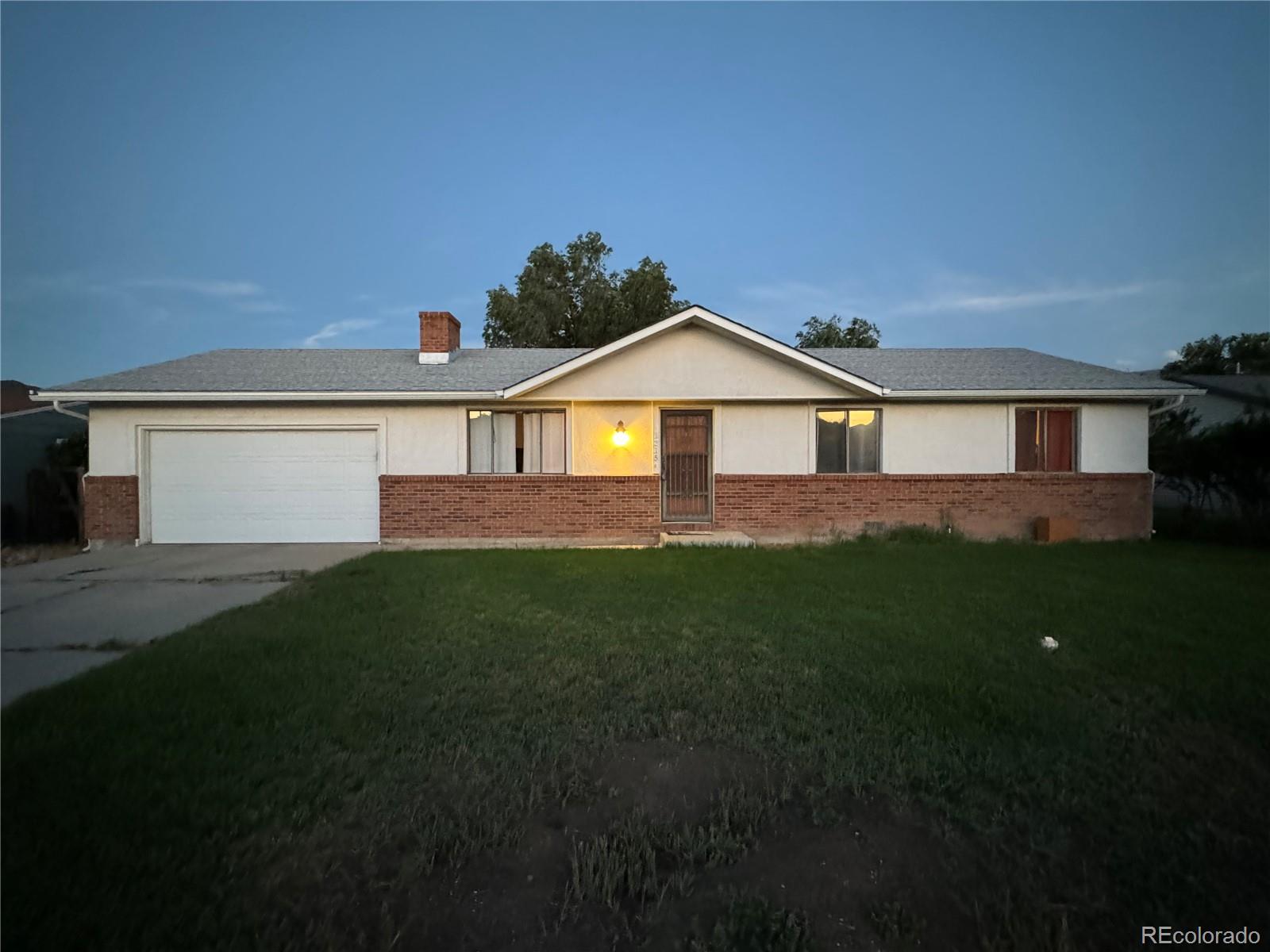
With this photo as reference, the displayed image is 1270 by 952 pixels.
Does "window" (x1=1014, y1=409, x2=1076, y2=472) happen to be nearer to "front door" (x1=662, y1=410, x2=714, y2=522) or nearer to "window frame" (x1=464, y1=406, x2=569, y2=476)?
"front door" (x1=662, y1=410, x2=714, y2=522)

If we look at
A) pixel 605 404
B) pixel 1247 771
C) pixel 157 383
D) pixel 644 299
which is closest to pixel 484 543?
pixel 605 404

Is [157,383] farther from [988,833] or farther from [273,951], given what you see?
[988,833]

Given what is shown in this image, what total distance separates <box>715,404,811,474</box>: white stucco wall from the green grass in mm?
5763

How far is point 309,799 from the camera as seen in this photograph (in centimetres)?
282

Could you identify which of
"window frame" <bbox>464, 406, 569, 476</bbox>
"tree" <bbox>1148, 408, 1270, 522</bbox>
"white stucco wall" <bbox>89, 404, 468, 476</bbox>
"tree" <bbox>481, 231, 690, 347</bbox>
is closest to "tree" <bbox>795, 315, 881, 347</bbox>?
"tree" <bbox>481, 231, 690, 347</bbox>

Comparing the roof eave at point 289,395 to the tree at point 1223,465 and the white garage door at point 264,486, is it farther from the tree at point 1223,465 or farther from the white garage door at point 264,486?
the tree at point 1223,465

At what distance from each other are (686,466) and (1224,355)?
139ft

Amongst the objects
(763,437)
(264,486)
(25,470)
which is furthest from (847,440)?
(25,470)

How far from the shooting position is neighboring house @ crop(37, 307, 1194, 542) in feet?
37.3

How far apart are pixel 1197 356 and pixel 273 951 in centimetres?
5129

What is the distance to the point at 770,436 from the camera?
11.9 meters

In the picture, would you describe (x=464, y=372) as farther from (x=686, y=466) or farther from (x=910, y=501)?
(x=910, y=501)

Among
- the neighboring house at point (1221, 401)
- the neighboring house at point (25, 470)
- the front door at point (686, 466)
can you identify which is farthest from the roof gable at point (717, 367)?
the neighboring house at point (1221, 401)

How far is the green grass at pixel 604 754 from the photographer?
7.29 feet
